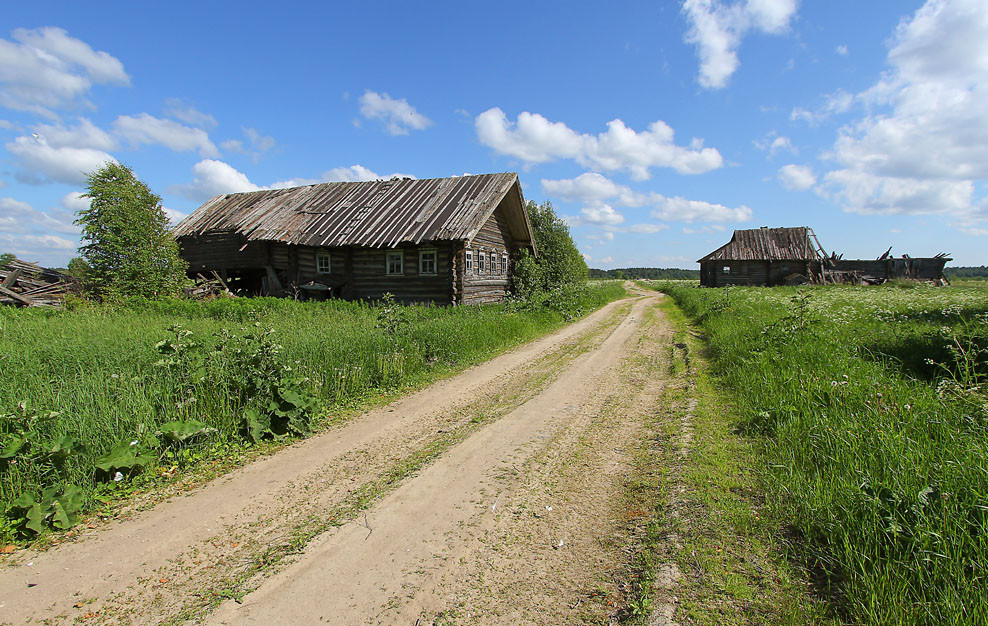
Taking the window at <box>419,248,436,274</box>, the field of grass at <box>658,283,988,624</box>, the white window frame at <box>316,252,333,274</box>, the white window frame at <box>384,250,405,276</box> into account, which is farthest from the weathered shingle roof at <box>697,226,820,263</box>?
the field of grass at <box>658,283,988,624</box>

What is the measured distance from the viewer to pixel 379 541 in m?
3.29

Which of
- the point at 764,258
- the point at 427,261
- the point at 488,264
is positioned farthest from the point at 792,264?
the point at 427,261

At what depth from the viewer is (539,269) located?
24.1m

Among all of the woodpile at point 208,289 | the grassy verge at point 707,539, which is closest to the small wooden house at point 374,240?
the woodpile at point 208,289

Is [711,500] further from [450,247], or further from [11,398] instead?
[450,247]

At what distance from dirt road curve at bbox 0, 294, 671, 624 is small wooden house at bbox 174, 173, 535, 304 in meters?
12.3

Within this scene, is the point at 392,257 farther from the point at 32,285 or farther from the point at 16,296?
the point at 32,285

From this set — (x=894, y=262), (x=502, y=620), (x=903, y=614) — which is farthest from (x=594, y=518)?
(x=894, y=262)

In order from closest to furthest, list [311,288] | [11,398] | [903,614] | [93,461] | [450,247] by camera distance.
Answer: [903,614], [93,461], [11,398], [450,247], [311,288]

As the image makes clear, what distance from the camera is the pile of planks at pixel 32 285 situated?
52.1 feet

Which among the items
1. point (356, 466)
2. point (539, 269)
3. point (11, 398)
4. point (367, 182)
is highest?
point (367, 182)

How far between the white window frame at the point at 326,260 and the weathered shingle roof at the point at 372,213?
113 centimetres

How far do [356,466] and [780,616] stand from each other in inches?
150

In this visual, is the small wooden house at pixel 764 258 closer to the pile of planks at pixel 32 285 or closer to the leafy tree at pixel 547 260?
the leafy tree at pixel 547 260
